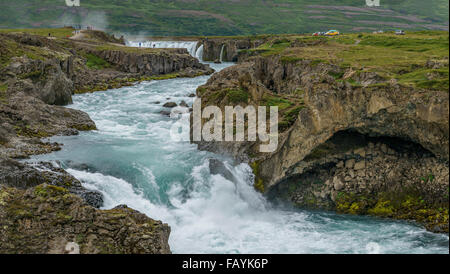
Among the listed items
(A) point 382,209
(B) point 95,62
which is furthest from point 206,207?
(B) point 95,62

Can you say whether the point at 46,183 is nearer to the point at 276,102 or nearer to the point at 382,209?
the point at 276,102

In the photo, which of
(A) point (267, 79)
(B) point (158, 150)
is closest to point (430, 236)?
(B) point (158, 150)

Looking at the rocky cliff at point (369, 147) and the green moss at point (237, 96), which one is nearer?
the rocky cliff at point (369, 147)

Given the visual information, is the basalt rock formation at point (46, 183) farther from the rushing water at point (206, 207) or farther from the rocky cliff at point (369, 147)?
the rocky cliff at point (369, 147)

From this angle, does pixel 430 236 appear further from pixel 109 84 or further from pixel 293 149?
pixel 109 84

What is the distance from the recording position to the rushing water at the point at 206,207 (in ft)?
54.5

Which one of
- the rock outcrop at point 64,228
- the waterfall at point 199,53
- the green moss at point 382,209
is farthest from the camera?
the waterfall at point 199,53

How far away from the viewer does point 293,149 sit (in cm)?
2027

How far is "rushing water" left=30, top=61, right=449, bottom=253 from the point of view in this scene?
1661 centimetres

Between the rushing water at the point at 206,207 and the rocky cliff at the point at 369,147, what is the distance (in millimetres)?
938

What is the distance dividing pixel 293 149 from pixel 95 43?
80.6 meters

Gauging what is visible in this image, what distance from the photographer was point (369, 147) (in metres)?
19.3

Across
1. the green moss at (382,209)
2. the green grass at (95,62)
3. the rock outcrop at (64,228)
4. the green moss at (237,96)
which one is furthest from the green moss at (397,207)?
the green grass at (95,62)
